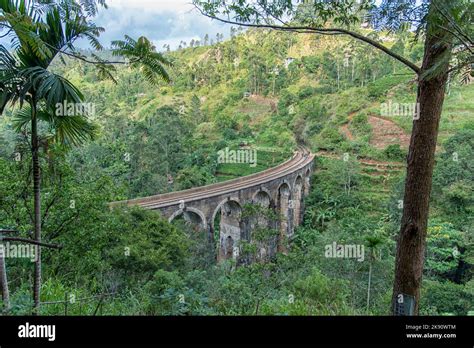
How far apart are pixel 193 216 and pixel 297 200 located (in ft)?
24.1

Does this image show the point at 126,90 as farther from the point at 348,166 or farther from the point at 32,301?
the point at 32,301

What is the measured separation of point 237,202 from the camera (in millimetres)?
13281

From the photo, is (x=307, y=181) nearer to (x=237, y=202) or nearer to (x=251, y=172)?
(x=251, y=172)

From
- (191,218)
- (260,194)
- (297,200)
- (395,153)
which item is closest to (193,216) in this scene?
(191,218)

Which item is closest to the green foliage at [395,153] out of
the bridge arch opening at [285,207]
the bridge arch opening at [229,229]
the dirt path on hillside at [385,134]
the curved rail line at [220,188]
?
the dirt path on hillside at [385,134]

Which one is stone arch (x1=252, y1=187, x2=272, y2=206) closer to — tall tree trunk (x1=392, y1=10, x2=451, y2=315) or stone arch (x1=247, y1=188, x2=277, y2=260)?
stone arch (x1=247, y1=188, x2=277, y2=260)

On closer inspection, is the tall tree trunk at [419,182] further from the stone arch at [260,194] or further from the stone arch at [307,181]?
the stone arch at [307,181]

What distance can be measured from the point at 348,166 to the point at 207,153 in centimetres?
685

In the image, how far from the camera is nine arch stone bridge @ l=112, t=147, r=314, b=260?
11133 mm

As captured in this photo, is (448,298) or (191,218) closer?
(448,298)

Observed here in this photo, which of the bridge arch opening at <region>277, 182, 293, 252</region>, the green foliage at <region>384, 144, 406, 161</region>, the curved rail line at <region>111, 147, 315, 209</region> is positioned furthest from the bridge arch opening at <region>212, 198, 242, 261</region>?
the green foliage at <region>384, 144, 406, 161</region>

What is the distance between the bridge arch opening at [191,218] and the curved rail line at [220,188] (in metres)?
0.34

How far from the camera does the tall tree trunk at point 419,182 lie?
1846 mm

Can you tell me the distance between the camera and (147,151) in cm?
1574
